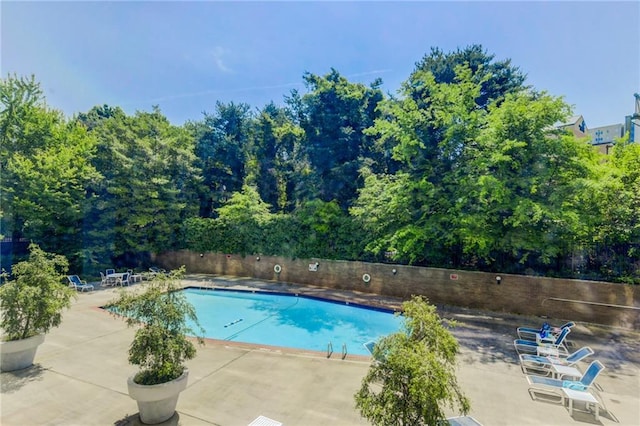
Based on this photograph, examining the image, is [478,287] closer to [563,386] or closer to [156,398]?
[563,386]

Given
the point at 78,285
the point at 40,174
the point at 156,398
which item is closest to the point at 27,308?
the point at 156,398

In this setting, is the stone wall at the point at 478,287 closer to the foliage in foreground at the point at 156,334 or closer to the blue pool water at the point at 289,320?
the blue pool water at the point at 289,320

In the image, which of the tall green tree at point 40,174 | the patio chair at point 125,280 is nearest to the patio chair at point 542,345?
the patio chair at point 125,280

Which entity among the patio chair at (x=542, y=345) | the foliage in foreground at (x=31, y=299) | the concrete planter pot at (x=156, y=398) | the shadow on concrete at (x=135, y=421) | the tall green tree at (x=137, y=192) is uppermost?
the tall green tree at (x=137, y=192)

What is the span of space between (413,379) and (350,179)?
48.9 ft

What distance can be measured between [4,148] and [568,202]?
25589 mm

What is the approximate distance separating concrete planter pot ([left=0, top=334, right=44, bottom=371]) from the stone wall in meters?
11.3

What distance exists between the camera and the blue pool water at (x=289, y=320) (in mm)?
10750

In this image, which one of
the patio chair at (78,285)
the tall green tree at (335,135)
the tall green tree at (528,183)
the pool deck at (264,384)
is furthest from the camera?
the tall green tree at (335,135)

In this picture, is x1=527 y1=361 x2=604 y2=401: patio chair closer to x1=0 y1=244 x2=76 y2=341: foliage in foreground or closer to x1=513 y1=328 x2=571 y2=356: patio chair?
x1=513 y1=328 x2=571 y2=356: patio chair

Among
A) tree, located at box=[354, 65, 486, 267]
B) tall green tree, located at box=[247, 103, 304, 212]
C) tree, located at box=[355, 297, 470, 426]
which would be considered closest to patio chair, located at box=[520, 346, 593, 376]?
tree, located at box=[355, 297, 470, 426]

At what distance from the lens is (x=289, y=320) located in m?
12.7

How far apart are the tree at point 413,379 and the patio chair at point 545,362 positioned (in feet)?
15.6

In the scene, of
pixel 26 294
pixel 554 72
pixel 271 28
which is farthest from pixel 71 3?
pixel 554 72
